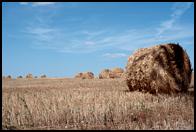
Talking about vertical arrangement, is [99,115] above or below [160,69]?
below

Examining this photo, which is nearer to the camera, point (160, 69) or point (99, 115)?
point (99, 115)

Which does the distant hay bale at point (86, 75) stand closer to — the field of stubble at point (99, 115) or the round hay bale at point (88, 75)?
the round hay bale at point (88, 75)

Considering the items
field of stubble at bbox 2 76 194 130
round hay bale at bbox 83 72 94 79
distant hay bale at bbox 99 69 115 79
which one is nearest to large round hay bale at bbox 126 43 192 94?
field of stubble at bbox 2 76 194 130

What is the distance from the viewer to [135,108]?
725cm

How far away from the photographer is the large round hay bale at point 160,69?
9922 mm

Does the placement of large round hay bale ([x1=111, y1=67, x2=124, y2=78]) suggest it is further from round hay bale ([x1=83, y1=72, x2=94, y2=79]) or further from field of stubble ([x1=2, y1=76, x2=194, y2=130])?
field of stubble ([x1=2, y1=76, x2=194, y2=130])

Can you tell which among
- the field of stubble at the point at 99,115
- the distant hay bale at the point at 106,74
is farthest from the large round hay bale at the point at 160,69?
the distant hay bale at the point at 106,74

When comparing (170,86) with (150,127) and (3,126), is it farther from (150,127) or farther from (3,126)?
(3,126)

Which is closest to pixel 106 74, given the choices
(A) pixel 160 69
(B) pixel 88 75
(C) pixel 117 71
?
(C) pixel 117 71

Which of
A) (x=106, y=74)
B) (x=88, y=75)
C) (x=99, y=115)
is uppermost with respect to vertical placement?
(x=88, y=75)

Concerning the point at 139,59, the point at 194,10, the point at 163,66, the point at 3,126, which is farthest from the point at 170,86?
the point at 3,126

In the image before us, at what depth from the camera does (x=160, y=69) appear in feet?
32.7

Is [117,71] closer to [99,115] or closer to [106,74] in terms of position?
[106,74]

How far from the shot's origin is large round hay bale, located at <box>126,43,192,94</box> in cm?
992
